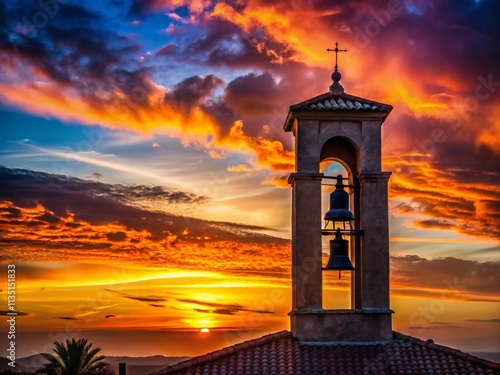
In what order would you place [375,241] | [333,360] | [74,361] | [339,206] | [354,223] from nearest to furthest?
1. [333,360]
2. [375,241]
3. [339,206]
4. [354,223]
5. [74,361]

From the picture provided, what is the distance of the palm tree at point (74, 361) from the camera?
33.1 metres

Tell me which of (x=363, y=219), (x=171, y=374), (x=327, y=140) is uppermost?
(x=327, y=140)

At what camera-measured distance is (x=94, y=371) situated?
109 ft

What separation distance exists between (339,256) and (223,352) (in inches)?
127

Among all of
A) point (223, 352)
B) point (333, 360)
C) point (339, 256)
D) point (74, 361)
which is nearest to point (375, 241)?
point (339, 256)

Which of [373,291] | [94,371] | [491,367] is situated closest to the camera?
[491,367]

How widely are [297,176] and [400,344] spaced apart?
415 centimetres

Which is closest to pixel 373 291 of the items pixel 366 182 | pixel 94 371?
pixel 366 182

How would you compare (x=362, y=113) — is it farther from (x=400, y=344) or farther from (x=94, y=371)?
(x=94, y=371)

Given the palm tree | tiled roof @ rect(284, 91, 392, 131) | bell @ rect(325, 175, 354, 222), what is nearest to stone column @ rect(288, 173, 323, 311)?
bell @ rect(325, 175, 354, 222)

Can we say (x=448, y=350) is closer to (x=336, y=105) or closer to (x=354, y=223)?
(x=354, y=223)

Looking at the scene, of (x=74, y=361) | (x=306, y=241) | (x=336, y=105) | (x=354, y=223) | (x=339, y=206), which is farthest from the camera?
(x=74, y=361)

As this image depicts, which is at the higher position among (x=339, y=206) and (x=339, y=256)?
(x=339, y=206)

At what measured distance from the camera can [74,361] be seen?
1303 inches
